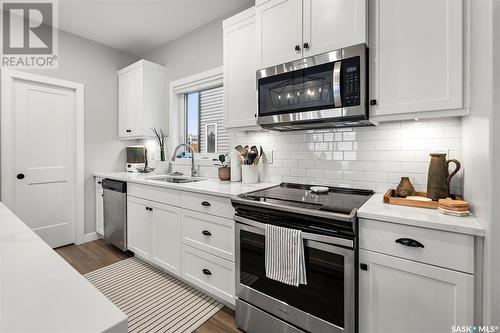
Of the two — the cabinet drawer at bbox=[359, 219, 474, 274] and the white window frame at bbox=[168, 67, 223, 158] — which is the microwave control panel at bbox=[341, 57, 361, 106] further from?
the white window frame at bbox=[168, 67, 223, 158]

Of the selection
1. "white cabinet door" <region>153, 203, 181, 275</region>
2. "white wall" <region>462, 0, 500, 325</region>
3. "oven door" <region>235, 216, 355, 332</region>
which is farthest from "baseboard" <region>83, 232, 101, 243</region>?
"white wall" <region>462, 0, 500, 325</region>

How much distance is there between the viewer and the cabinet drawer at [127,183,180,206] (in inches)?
89.7

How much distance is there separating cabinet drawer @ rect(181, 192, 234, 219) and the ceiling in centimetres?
203

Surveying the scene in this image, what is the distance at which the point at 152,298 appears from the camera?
2.13 metres

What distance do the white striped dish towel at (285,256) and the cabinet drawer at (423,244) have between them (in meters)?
0.34

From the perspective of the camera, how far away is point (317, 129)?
210 cm

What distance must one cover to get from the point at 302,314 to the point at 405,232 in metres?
0.75

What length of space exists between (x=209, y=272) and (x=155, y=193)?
98 centimetres

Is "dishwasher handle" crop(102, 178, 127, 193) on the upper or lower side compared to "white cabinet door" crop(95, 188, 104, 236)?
upper

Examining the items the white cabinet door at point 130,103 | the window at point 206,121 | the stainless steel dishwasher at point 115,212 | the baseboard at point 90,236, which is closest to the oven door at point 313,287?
the window at point 206,121

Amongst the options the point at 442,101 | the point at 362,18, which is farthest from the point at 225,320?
the point at 362,18

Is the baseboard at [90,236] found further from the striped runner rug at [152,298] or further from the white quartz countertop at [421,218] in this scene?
the white quartz countertop at [421,218]

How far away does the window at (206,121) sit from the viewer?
10.0 ft

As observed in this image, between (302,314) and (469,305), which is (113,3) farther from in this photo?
(469,305)
